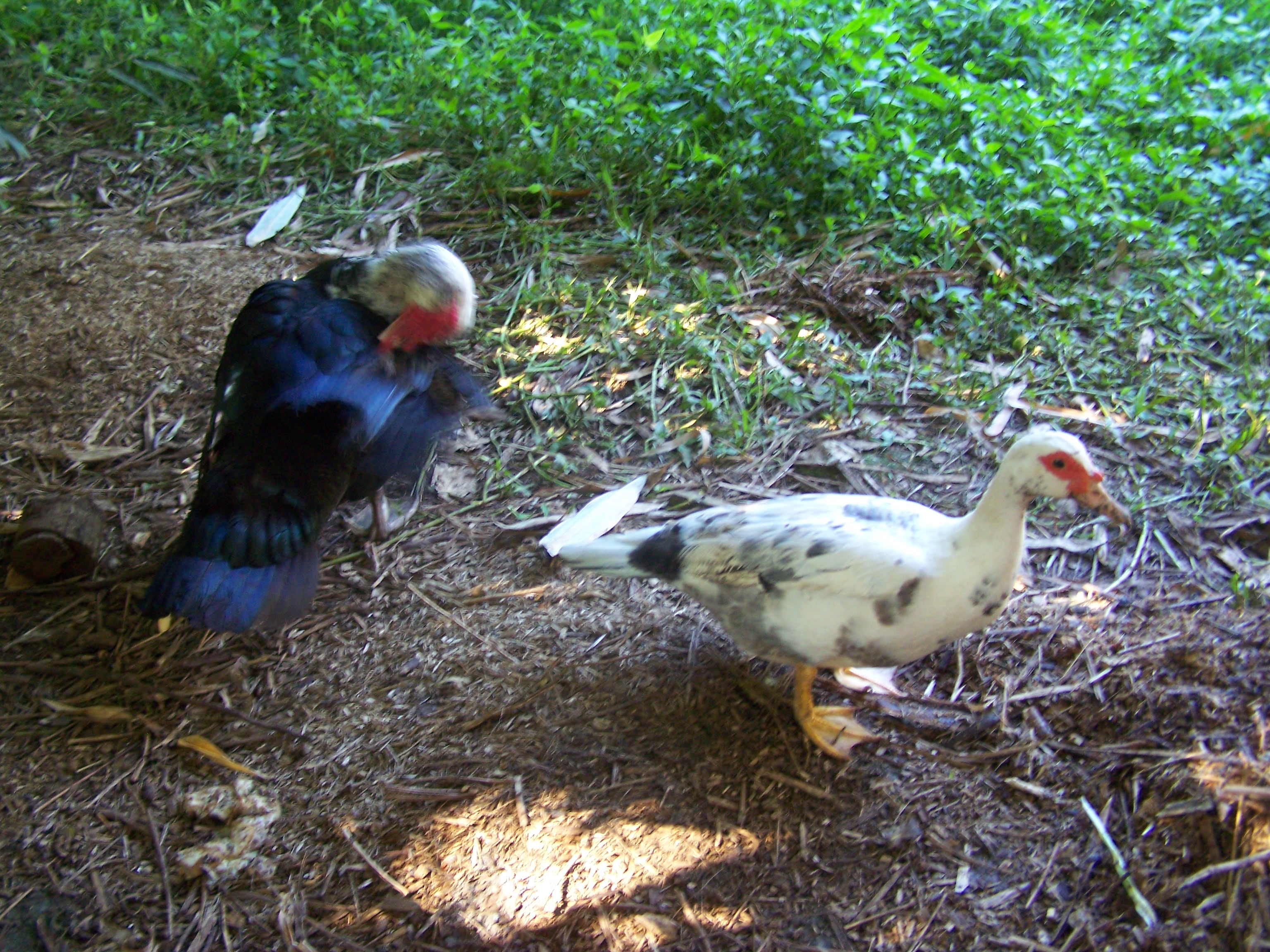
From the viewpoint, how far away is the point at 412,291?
3139 millimetres

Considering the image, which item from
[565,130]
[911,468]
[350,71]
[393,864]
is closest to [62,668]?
[393,864]

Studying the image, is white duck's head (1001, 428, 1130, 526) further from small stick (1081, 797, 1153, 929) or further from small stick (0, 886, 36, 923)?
small stick (0, 886, 36, 923)

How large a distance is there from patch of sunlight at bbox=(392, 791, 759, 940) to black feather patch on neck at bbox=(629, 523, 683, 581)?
587 mm

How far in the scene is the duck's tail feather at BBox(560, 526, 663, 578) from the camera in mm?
2576

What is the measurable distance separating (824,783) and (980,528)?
0.75m

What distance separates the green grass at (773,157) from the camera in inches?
144

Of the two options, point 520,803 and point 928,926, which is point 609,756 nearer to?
point 520,803

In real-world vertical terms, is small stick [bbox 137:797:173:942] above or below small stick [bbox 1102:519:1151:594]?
below

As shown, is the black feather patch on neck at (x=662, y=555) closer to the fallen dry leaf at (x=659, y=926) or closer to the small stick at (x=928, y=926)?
the fallen dry leaf at (x=659, y=926)

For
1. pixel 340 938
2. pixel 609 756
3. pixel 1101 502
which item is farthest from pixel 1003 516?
pixel 340 938

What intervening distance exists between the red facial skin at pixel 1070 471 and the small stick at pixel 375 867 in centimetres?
181

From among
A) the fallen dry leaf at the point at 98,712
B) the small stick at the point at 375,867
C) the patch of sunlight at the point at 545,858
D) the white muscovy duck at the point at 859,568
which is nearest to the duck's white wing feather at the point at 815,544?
the white muscovy duck at the point at 859,568

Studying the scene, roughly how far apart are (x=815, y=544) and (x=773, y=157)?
2686mm

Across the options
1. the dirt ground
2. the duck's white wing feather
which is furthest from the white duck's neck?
the dirt ground
